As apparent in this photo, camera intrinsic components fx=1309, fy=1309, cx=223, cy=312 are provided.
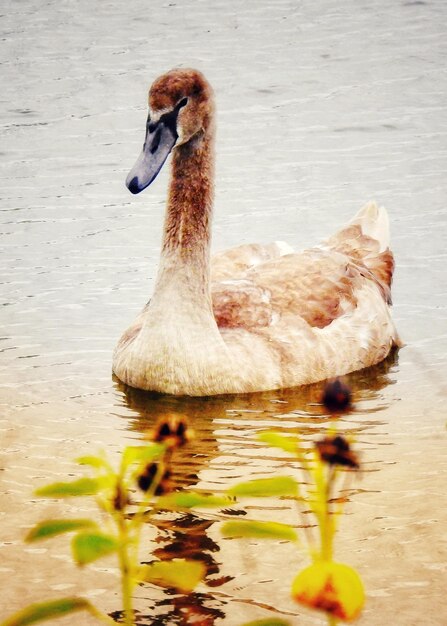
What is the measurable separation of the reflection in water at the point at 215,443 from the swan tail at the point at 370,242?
0.99 m

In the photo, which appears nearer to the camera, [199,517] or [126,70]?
[199,517]

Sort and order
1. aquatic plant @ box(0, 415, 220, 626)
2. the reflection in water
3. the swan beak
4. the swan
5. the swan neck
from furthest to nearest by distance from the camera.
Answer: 1. the swan neck
2. the swan
3. the swan beak
4. the reflection in water
5. aquatic plant @ box(0, 415, 220, 626)

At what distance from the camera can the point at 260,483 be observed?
109 inches

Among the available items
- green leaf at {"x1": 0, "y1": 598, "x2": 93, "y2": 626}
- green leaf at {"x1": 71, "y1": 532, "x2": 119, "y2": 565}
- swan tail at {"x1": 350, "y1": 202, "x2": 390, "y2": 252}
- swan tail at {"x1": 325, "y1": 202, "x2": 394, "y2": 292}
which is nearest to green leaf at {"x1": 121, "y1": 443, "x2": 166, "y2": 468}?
green leaf at {"x1": 71, "y1": 532, "x2": 119, "y2": 565}

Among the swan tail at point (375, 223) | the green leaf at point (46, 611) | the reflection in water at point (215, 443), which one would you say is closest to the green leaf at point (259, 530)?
the green leaf at point (46, 611)

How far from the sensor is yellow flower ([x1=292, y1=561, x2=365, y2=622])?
2354 mm

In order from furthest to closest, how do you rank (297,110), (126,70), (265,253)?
1. (126,70)
2. (297,110)
3. (265,253)

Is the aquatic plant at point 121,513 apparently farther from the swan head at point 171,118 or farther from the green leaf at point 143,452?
the swan head at point 171,118

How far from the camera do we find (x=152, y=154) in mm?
7695

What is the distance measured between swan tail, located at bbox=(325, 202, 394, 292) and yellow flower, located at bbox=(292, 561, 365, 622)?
7.42m

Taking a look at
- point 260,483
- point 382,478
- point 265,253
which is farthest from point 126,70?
point 260,483

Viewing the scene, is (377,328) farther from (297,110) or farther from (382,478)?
(297,110)

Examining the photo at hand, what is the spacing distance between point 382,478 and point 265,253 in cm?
354

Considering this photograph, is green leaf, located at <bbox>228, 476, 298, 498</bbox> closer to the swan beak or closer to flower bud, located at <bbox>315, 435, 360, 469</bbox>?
flower bud, located at <bbox>315, 435, 360, 469</bbox>
